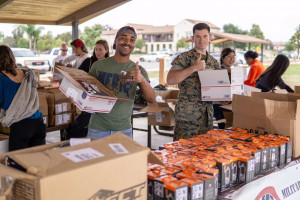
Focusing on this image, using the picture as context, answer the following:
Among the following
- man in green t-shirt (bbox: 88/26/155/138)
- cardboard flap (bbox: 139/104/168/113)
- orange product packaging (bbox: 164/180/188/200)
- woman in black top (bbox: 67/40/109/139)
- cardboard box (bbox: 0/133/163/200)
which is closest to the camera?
cardboard box (bbox: 0/133/163/200)

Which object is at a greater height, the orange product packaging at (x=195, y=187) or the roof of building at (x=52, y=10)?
the roof of building at (x=52, y=10)

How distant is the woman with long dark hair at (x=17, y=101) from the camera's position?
2.83m

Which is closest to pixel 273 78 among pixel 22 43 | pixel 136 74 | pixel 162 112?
pixel 162 112

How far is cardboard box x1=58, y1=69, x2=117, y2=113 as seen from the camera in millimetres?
1970

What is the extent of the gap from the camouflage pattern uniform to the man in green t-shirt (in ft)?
1.20

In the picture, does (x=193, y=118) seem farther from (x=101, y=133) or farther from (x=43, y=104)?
(x=43, y=104)

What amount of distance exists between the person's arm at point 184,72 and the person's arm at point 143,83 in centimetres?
26

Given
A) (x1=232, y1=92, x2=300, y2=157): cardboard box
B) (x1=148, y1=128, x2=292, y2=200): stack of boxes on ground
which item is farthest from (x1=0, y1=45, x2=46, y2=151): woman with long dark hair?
(x1=232, y1=92, x2=300, y2=157): cardboard box

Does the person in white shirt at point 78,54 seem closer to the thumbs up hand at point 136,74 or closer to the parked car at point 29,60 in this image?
the thumbs up hand at point 136,74

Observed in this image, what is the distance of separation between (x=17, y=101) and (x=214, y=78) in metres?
1.70

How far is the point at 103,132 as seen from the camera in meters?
Result: 2.27

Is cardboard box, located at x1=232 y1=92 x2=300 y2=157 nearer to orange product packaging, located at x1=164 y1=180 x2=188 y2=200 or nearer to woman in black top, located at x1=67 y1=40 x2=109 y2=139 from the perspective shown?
orange product packaging, located at x1=164 y1=180 x2=188 y2=200

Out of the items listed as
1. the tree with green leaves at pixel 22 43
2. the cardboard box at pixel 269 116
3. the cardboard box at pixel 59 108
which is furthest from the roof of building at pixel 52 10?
the tree with green leaves at pixel 22 43

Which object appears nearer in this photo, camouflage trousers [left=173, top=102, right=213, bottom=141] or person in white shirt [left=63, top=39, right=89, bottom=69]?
camouflage trousers [left=173, top=102, right=213, bottom=141]
